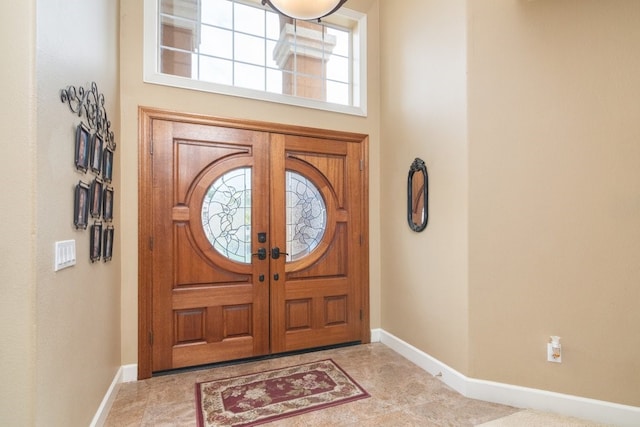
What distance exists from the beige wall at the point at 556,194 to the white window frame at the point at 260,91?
4.14ft

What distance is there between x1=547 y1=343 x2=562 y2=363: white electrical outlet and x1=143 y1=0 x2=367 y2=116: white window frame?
103 inches

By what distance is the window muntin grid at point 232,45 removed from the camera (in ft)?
9.15

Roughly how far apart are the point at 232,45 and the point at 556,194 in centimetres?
304

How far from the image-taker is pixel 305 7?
1.88 m

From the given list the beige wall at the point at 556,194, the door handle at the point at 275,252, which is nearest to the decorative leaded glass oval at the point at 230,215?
the door handle at the point at 275,252

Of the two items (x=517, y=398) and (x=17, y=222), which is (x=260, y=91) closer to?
(x=17, y=222)

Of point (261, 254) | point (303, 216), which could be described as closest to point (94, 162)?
point (261, 254)

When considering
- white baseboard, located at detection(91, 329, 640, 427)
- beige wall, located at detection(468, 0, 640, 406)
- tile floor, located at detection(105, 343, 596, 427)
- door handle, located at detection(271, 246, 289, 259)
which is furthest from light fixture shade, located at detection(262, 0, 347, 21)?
white baseboard, located at detection(91, 329, 640, 427)

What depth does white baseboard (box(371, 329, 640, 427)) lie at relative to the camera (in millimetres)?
1932

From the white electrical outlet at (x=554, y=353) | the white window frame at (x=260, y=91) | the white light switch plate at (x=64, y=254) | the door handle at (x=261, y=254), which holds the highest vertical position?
the white window frame at (x=260, y=91)

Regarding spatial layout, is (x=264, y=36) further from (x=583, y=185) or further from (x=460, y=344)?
(x=460, y=344)

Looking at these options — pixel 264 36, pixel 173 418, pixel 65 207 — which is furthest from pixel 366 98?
pixel 173 418

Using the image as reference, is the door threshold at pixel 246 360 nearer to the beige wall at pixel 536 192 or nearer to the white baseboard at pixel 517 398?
the white baseboard at pixel 517 398

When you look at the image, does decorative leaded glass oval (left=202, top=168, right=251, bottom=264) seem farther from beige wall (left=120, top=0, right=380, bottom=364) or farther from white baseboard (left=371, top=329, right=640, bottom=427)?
white baseboard (left=371, top=329, right=640, bottom=427)
